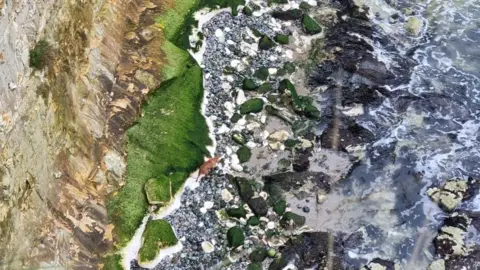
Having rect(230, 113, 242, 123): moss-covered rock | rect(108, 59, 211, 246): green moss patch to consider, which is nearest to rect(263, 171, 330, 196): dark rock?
rect(108, 59, 211, 246): green moss patch

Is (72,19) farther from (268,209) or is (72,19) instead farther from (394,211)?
(394,211)

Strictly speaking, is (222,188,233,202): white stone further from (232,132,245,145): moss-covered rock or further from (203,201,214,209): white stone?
(232,132,245,145): moss-covered rock

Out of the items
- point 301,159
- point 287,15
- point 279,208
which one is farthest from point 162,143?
point 287,15

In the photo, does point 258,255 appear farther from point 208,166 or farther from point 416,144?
point 416,144

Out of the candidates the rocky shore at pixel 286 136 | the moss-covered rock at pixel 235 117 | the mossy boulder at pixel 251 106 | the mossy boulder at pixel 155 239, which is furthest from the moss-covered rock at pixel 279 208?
the mossy boulder at pixel 251 106

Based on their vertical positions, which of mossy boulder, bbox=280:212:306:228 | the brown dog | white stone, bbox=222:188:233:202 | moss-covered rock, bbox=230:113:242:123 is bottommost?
mossy boulder, bbox=280:212:306:228

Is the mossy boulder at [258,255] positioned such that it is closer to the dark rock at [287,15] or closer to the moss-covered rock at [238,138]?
the moss-covered rock at [238,138]
